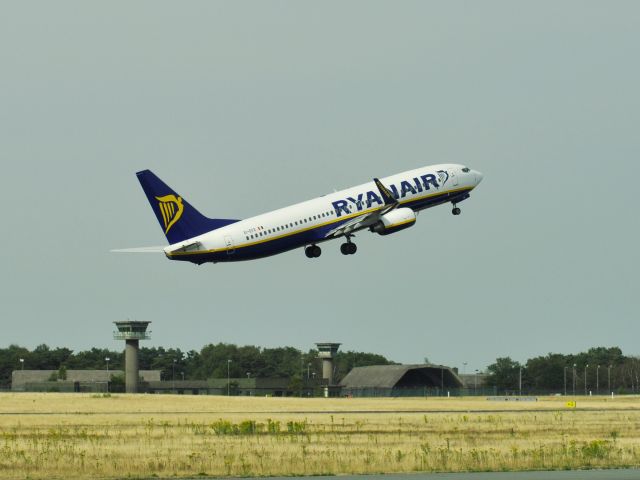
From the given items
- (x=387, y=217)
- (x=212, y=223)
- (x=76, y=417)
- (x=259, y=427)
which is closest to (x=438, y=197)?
(x=387, y=217)

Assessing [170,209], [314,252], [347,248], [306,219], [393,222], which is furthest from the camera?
[347,248]

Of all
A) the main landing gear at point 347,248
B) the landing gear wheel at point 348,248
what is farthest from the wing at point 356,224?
the landing gear wheel at point 348,248

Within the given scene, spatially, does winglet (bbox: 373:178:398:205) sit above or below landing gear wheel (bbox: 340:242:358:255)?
above

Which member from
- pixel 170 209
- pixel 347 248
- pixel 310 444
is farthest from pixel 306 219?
pixel 310 444

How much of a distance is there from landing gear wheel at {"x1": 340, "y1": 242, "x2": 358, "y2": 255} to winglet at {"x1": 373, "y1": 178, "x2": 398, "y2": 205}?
186 inches

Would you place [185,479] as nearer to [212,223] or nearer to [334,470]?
[334,470]

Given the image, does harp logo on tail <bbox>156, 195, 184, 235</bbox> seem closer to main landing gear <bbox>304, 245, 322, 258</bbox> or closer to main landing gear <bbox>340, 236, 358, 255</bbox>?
main landing gear <bbox>304, 245, 322, 258</bbox>

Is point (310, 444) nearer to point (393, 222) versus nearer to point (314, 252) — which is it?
point (314, 252)

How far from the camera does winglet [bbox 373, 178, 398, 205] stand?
102875 mm

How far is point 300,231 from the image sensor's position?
99.1m

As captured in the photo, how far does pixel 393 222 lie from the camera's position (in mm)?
103562

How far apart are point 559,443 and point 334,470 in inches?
841

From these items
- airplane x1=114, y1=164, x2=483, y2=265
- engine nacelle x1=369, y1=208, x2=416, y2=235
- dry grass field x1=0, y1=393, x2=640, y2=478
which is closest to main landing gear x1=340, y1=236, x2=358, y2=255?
airplane x1=114, y1=164, x2=483, y2=265

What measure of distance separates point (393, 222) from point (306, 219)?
8396mm
